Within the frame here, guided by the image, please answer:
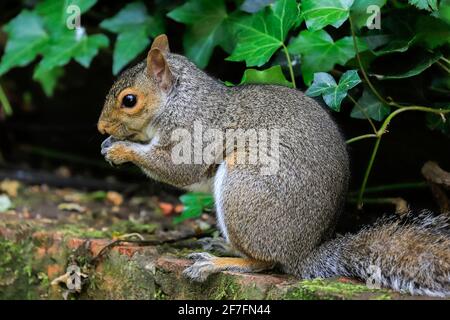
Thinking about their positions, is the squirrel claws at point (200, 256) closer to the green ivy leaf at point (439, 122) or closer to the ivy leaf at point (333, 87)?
the ivy leaf at point (333, 87)

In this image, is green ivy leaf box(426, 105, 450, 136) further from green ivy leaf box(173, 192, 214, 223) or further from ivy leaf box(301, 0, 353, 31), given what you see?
green ivy leaf box(173, 192, 214, 223)

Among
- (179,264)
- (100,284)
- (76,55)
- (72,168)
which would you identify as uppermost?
(76,55)

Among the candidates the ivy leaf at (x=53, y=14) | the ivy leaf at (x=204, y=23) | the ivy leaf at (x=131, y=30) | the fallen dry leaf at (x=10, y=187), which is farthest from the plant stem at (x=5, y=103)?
the ivy leaf at (x=204, y=23)

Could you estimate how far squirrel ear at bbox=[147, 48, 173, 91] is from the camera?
8.71 feet

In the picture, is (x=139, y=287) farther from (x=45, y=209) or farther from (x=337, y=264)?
(x=45, y=209)

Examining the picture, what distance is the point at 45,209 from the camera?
3648mm

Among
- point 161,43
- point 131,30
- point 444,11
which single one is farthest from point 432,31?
point 131,30

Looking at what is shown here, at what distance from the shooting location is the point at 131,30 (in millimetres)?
3568

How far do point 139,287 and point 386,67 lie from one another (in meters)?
1.29

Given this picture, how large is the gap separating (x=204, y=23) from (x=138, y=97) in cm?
83

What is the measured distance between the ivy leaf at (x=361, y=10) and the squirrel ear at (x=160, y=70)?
0.70 m

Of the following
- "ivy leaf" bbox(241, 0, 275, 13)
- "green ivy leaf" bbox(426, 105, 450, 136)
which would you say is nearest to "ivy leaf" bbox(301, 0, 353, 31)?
"ivy leaf" bbox(241, 0, 275, 13)

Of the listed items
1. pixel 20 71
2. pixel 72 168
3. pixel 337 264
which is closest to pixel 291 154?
pixel 337 264

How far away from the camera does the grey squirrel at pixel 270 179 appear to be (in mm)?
2334
